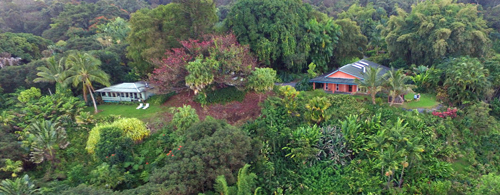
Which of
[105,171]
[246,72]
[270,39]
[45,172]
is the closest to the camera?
[105,171]

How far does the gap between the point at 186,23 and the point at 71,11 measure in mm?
35530

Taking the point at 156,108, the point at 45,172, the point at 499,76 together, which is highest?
the point at 499,76

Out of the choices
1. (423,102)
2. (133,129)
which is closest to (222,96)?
(133,129)

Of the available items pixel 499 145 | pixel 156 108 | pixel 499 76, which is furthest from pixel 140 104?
pixel 499 76

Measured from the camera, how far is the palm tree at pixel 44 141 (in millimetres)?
14023

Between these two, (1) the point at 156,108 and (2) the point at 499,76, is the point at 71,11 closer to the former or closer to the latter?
(1) the point at 156,108

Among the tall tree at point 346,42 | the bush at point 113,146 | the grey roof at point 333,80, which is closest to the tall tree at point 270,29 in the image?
the grey roof at point 333,80

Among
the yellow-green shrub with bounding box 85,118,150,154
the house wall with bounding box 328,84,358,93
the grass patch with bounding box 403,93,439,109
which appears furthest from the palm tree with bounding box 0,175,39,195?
the grass patch with bounding box 403,93,439,109

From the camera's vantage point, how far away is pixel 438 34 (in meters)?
22.1

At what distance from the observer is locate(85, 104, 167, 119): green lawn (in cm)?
1840

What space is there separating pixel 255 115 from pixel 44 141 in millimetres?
11435

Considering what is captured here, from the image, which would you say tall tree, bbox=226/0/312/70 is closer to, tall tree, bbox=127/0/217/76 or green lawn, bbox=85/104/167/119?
tall tree, bbox=127/0/217/76

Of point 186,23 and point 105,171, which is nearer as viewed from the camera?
point 105,171

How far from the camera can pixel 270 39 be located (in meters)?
23.2
